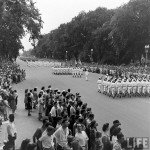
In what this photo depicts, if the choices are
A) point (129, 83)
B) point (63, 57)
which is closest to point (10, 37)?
point (129, 83)

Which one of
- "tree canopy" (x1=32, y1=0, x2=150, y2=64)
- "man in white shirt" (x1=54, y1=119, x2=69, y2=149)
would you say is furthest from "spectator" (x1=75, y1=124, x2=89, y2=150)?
"tree canopy" (x1=32, y1=0, x2=150, y2=64)

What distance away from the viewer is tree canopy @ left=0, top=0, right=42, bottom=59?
1619 inches

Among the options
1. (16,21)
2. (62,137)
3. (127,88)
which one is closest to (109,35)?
(16,21)

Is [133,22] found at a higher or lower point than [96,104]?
higher

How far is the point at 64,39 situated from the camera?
312ft

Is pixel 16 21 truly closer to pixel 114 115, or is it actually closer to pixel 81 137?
pixel 114 115

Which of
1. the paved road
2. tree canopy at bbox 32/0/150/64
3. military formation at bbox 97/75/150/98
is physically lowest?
the paved road

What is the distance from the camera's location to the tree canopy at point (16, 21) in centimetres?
4112

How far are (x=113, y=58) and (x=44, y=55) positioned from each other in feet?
260

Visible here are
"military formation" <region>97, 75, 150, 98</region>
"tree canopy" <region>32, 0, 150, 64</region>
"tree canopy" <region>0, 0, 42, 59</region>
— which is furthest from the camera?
"tree canopy" <region>32, 0, 150, 64</region>

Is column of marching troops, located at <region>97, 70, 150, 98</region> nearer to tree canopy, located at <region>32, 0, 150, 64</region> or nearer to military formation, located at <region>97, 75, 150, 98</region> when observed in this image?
military formation, located at <region>97, 75, 150, 98</region>

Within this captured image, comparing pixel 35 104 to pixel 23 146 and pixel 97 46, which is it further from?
pixel 97 46

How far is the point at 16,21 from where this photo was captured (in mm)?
41938

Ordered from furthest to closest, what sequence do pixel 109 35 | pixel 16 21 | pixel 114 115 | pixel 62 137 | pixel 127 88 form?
pixel 109 35 < pixel 16 21 < pixel 127 88 < pixel 114 115 < pixel 62 137
